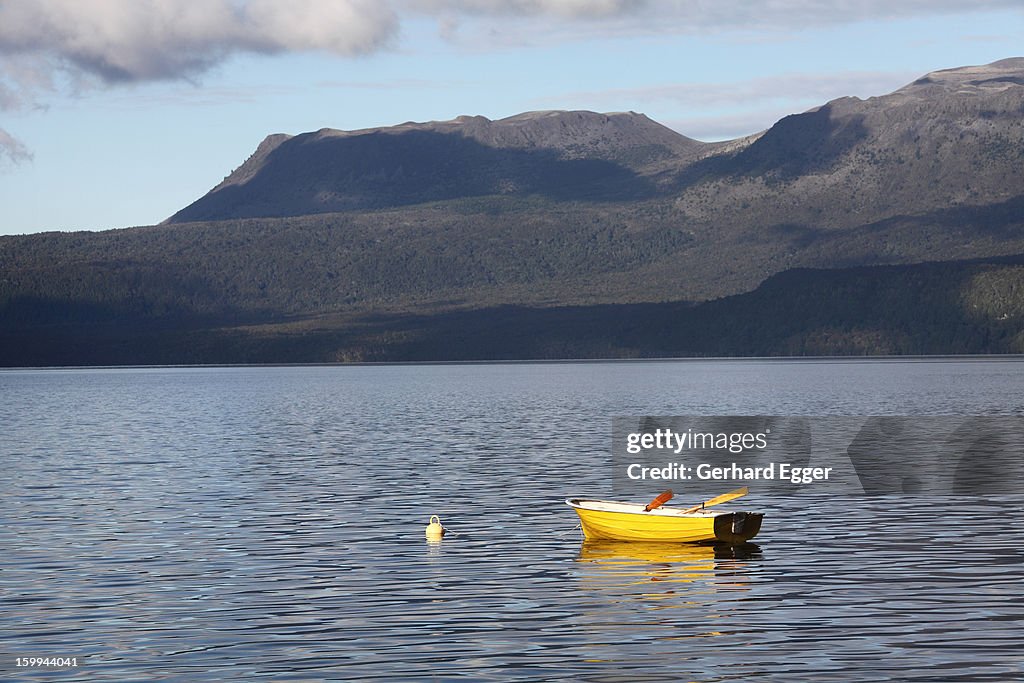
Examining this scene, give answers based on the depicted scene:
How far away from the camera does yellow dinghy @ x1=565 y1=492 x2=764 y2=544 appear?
53.6 m

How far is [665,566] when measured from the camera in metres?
50.8

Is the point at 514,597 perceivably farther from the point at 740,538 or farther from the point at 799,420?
the point at 799,420

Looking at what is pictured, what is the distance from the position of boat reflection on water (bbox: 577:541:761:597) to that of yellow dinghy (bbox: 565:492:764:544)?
1.19 feet

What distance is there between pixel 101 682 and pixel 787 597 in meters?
19.0

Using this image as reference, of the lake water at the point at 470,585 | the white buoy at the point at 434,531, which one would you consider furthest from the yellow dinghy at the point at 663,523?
the white buoy at the point at 434,531

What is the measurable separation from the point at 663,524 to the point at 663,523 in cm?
5

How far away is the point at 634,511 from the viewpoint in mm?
55500

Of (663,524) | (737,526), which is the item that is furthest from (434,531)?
(737,526)

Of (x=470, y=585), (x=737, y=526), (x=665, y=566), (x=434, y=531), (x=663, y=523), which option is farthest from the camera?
(x=434, y=531)

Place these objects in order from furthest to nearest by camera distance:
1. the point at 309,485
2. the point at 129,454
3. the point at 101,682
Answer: the point at 129,454
the point at 309,485
the point at 101,682

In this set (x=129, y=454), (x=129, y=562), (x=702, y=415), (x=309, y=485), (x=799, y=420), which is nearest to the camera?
(x=129, y=562)

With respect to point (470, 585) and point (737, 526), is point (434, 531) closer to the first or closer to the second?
point (470, 585)

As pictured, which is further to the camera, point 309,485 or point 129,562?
point 309,485

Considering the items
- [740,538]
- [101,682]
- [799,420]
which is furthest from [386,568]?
[799,420]
